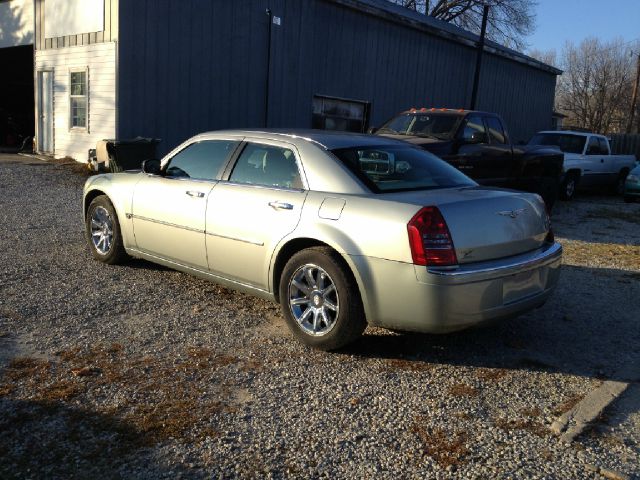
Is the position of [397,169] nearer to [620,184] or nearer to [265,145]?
[265,145]

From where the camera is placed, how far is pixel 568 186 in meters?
14.8

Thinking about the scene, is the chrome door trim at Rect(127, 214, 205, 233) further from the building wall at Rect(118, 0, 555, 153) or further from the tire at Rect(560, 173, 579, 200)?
the tire at Rect(560, 173, 579, 200)

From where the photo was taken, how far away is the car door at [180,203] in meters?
5.32

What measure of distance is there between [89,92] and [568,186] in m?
11.4

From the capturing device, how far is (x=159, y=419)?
3344 millimetres

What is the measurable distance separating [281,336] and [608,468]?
94.2 inches

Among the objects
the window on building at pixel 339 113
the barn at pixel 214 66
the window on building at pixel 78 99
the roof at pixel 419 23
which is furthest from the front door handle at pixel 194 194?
the roof at pixel 419 23

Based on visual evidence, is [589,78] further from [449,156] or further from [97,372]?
[97,372]

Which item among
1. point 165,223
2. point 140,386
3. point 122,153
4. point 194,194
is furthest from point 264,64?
point 140,386

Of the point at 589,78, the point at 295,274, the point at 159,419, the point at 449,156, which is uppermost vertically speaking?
the point at 589,78

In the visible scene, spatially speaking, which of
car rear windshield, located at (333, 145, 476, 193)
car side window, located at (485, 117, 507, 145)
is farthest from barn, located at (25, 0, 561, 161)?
car rear windshield, located at (333, 145, 476, 193)

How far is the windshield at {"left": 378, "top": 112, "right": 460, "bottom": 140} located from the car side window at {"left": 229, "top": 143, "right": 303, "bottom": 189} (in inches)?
201

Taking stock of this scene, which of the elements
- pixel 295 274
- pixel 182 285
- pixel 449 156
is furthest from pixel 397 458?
pixel 449 156

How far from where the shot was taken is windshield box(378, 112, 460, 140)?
985 cm
